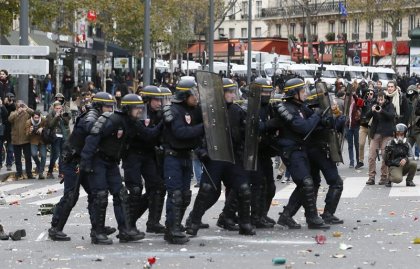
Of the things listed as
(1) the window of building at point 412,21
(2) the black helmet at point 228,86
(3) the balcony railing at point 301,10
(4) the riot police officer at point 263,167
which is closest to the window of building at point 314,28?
(3) the balcony railing at point 301,10

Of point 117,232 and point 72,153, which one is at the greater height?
point 72,153

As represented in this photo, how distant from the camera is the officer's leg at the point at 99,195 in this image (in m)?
12.3

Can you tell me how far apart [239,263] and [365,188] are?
29.0ft

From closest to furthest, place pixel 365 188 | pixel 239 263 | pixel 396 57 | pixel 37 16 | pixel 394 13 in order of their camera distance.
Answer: pixel 239 263 < pixel 365 188 < pixel 37 16 < pixel 394 13 < pixel 396 57

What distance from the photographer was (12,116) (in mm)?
22797

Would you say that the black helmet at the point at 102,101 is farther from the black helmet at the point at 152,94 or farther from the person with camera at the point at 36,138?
the person with camera at the point at 36,138

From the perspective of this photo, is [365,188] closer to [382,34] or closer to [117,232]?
[117,232]

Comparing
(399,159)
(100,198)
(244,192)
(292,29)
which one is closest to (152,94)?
(100,198)

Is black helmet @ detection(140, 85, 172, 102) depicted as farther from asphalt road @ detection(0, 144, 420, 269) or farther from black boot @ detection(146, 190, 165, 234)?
asphalt road @ detection(0, 144, 420, 269)

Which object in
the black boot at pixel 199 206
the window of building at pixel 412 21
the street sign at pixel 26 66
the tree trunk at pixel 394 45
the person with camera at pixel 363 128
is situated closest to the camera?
the black boot at pixel 199 206

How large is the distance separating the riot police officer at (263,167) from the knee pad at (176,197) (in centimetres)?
151

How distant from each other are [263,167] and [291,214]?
67 cm

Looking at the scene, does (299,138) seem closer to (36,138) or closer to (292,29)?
(36,138)

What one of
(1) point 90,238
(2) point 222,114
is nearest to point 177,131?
(2) point 222,114
